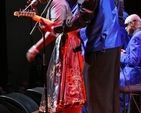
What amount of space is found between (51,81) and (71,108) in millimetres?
265

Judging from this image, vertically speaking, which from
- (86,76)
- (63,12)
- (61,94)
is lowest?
(61,94)

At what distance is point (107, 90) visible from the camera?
2.20 metres

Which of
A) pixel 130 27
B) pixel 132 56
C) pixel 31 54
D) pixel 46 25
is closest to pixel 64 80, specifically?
pixel 31 54

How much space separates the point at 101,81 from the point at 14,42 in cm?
473

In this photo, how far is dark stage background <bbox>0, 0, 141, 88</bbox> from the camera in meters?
6.40

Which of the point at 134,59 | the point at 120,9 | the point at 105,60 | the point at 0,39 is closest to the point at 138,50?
the point at 134,59

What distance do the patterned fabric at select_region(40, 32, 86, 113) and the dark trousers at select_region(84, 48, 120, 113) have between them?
0.54m

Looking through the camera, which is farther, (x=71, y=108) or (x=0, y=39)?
(x=0, y=39)

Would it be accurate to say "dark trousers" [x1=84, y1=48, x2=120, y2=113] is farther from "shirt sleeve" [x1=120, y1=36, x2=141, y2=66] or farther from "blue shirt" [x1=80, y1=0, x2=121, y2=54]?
"shirt sleeve" [x1=120, y1=36, x2=141, y2=66]

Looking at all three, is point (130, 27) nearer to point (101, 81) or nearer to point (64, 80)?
point (64, 80)

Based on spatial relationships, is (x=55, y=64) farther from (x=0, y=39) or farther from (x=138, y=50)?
(x=0, y=39)

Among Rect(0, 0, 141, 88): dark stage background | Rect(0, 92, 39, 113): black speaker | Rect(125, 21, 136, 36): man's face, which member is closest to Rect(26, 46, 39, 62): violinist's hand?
Rect(0, 92, 39, 113): black speaker

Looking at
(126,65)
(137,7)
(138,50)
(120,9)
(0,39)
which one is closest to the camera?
(120,9)

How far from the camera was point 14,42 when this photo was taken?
6727 mm
